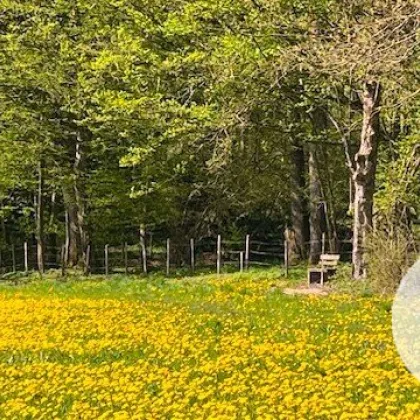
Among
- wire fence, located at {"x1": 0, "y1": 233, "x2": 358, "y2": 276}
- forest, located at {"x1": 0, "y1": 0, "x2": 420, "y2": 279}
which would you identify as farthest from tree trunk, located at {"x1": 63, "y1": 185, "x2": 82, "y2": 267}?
wire fence, located at {"x1": 0, "y1": 233, "x2": 358, "y2": 276}

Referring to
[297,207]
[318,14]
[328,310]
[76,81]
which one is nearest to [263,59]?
[318,14]

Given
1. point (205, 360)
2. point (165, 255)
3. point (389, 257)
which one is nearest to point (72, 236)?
point (165, 255)

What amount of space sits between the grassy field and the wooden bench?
429 centimetres

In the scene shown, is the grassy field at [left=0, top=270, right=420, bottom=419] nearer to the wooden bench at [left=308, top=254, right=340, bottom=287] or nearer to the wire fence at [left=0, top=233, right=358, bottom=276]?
the wooden bench at [left=308, top=254, right=340, bottom=287]

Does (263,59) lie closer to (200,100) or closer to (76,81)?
(200,100)

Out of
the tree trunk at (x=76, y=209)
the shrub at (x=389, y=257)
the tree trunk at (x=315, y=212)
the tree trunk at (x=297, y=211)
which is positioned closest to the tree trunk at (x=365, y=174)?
the shrub at (x=389, y=257)

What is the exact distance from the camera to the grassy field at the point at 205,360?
788 cm

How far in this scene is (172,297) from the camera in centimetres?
1916

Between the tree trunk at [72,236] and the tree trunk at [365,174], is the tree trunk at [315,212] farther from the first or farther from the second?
the tree trunk at [72,236]

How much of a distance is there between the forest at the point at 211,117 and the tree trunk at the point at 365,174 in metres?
0.04

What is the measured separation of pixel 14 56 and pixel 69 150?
433 centimetres

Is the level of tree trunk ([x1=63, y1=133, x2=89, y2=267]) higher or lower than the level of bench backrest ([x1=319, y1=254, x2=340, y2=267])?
higher

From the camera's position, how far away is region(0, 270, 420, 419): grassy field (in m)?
7.88

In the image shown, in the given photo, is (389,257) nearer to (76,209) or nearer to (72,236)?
(76,209)
